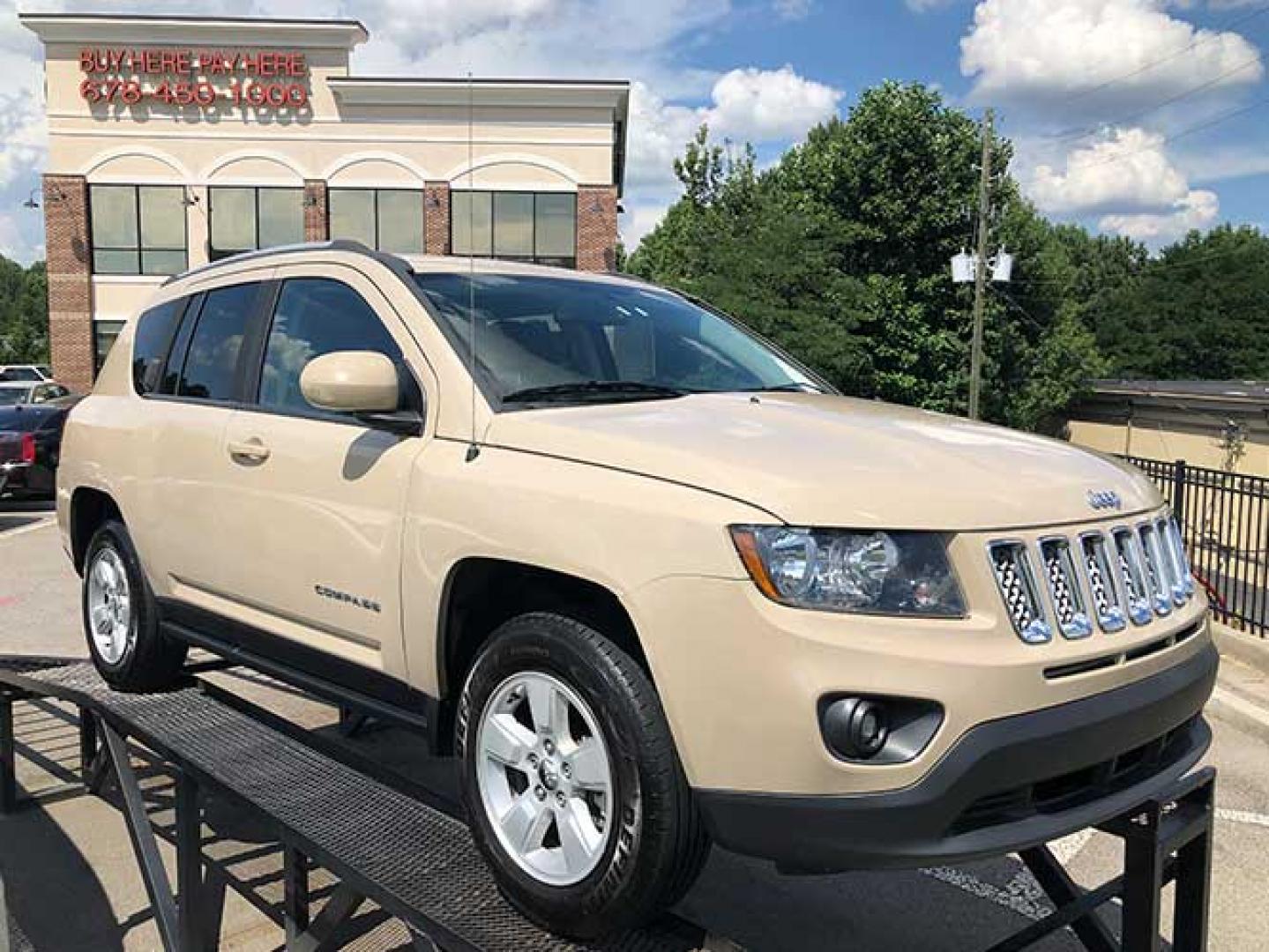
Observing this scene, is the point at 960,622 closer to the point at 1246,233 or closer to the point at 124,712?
the point at 124,712

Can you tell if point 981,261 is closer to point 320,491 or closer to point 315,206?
point 315,206

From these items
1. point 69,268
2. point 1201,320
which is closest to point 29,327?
point 69,268

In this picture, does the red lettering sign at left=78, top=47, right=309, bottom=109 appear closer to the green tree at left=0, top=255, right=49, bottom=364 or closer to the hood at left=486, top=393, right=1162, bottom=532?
the green tree at left=0, top=255, right=49, bottom=364

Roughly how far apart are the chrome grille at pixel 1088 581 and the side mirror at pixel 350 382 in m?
1.66

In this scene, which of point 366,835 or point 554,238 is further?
point 554,238

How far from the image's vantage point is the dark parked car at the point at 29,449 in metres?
15.0

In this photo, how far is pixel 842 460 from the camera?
98.0 inches

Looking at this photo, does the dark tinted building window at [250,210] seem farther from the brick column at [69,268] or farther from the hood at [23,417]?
the hood at [23,417]

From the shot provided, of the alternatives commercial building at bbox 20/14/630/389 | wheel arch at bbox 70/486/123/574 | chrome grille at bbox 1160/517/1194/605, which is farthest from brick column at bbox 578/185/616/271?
chrome grille at bbox 1160/517/1194/605

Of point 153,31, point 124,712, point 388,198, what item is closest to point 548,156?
point 388,198

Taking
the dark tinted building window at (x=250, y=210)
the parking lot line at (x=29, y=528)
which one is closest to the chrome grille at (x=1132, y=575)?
the parking lot line at (x=29, y=528)

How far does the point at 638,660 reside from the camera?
8.49 ft

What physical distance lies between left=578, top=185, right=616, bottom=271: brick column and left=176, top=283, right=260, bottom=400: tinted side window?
96.2ft

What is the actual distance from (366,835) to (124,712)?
1.55 m
